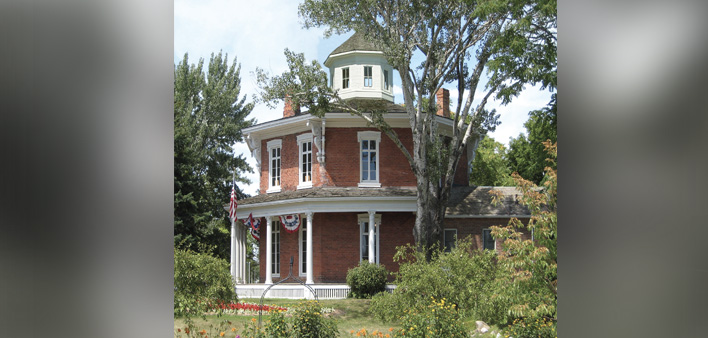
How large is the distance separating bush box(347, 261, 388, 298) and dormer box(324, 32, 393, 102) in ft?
26.1

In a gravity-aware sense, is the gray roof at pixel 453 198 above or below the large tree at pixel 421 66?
below

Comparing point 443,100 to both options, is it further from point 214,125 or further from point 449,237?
point 214,125

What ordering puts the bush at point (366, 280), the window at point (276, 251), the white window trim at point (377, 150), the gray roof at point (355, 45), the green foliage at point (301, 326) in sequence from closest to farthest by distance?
the green foliage at point (301, 326), the bush at point (366, 280), the white window trim at point (377, 150), the window at point (276, 251), the gray roof at point (355, 45)

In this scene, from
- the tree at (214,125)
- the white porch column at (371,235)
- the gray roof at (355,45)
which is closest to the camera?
the white porch column at (371,235)

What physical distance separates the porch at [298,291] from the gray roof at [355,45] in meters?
9.27

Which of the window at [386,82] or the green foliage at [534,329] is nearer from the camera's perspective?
the green foliage at [534,329]

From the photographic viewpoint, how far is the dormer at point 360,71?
77.1 feet

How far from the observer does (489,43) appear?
18.2 m

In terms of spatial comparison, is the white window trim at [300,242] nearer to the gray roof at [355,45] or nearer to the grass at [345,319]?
the grass at [345,319]

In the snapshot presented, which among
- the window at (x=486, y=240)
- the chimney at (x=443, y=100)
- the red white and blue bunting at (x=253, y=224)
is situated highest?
the chimney at (x=443, y=100)

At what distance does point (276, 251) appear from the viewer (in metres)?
21.3

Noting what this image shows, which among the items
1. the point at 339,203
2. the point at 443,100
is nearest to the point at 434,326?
the point at 339,203

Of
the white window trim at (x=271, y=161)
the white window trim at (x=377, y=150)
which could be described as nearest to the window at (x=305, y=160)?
the white window trim at (x=271, y=161)
